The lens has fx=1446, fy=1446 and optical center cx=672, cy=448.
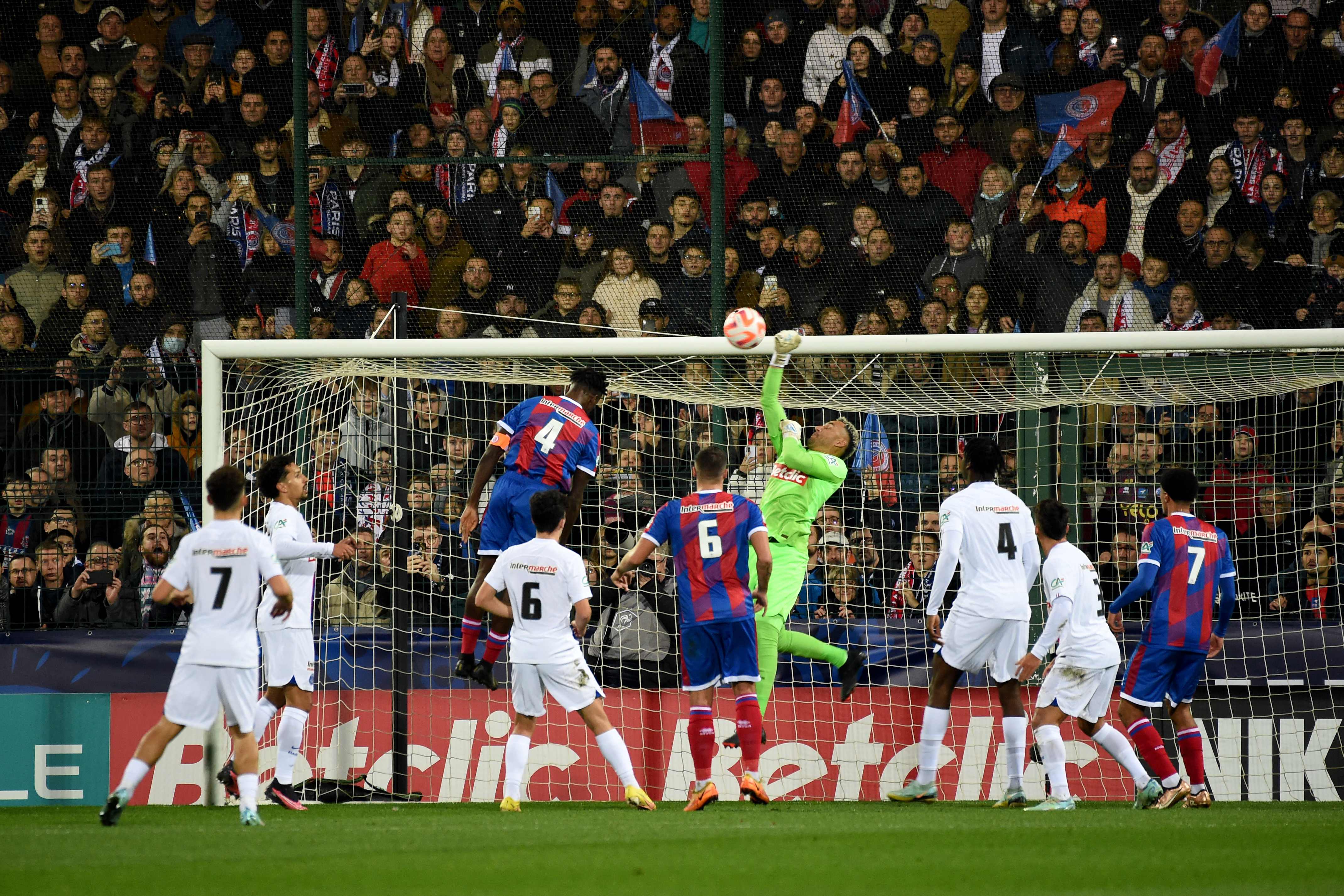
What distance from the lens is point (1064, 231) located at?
11.4 metres

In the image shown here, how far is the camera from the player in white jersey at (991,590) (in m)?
8.18

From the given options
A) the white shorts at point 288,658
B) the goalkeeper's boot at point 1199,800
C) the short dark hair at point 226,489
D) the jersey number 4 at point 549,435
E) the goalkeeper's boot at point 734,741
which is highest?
the jersey number 4 at point 549,435

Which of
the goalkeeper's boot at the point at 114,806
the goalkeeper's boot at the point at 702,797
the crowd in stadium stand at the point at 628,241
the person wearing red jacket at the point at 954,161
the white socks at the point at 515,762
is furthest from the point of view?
the person wearing red jacket at the point at 954,161

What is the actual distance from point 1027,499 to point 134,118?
8310 mm

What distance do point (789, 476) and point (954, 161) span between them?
3951 mm

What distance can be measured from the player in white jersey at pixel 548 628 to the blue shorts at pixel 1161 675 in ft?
9.72

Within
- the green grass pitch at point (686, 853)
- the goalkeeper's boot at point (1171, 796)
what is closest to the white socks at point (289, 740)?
the green grass pitch at point (686, 853)

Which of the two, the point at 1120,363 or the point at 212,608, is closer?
the point at 212,608

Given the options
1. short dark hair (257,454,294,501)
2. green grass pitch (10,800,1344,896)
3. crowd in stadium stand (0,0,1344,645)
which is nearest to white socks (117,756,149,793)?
green grass pitch (10,800,1344,896)

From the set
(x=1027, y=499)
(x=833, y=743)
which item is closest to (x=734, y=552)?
(x=833, y=743)

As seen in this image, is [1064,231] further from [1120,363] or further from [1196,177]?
[1120,363]

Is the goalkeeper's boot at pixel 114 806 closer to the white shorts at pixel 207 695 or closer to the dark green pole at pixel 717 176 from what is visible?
the white shorts at pixel 207 695

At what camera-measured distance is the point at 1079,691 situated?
8195mm

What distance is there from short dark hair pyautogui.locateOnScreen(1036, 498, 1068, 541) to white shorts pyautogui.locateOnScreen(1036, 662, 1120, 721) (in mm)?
744
